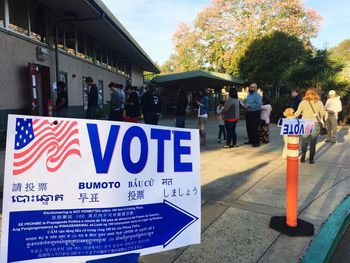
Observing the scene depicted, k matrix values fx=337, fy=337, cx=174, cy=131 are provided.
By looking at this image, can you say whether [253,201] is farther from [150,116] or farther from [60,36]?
[60,36]

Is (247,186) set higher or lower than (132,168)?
lower

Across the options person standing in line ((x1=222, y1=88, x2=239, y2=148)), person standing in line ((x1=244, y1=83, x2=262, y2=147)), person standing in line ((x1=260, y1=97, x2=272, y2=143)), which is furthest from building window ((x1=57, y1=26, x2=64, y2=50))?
person standing in line ((x1=260, y1=97, x2=272, y2=143))

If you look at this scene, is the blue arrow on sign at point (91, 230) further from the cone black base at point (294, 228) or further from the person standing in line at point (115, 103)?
the person standing in line at point (115, 103)

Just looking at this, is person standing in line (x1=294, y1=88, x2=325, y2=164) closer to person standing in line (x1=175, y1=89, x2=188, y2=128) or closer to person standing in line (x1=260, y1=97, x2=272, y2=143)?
person standing in line (x1=260, y1=97, x2=272, y2=143)

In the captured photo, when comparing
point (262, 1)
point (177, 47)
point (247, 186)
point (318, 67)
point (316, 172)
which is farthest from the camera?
point (177, 47)

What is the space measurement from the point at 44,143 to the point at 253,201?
11.5 ft

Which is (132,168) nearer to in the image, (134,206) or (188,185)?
(134,206)

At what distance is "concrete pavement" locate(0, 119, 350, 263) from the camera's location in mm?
3285

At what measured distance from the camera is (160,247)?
7.52 ft

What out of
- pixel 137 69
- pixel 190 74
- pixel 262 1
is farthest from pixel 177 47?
pixel 190 74

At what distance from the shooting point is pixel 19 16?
10.0m

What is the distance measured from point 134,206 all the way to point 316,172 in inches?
213

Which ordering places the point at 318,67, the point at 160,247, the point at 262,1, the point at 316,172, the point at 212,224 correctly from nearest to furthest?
the point at 160,247 → the point at 212,224 → the point at 316,172 → the point at 318,67 → the point at 262,1

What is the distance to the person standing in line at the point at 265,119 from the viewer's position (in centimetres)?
1004
